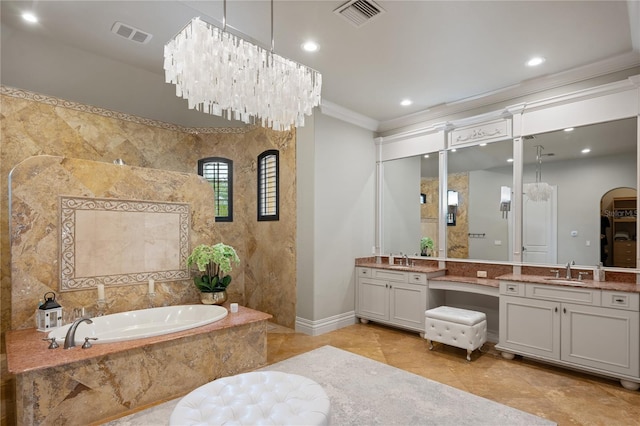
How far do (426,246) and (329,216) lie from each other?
4.89ft

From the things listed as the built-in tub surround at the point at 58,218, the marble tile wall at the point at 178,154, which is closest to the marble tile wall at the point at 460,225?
the marble tile wall at the point at 178,154

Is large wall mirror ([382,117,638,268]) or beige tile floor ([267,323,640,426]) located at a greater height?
large wall mirror ([382,117,638,268])

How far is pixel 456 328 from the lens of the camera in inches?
146

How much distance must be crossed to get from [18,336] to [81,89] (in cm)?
286

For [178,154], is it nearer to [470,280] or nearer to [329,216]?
[329,216]

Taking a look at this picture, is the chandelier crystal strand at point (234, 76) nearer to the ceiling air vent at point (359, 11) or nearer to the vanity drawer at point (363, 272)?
the ceiling air vent at point (359, 11)

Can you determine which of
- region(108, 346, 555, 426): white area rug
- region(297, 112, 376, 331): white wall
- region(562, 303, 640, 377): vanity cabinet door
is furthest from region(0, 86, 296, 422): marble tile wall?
region(562, 303, 640, 377): vanity cabinet door

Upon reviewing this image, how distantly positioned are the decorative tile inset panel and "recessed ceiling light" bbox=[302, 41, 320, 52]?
238cm

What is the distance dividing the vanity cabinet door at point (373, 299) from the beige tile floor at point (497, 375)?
27 centimetres

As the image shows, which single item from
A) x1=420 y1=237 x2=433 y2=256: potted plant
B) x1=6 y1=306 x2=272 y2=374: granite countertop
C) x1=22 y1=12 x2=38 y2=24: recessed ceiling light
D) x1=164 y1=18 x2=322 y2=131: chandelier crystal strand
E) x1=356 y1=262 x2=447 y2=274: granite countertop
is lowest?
x1=6 y1=306 x2=272 y2=374: granite countertop

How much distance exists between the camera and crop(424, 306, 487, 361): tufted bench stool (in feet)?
11.9

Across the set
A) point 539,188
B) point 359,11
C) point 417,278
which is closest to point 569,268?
point 539,188

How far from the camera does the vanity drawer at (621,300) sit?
2924 mm

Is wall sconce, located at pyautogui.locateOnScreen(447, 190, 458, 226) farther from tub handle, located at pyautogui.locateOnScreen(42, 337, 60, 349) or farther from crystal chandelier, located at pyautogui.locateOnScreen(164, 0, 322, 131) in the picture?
tub handle, located at pyautogui.locateOnScreen(42, 337, 60, 349)
